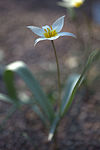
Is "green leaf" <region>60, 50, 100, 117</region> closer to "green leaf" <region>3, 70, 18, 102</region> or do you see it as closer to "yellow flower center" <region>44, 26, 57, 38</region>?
"yellow flower center" <region>44, 26, 57, 38</region>

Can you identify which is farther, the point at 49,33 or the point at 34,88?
the point at 34,88

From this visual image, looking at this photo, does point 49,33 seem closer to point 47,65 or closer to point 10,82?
point 10,82

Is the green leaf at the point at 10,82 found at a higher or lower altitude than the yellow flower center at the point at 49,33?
lower

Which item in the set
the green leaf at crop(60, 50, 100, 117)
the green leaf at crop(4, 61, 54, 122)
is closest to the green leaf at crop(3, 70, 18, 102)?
the green leaf at crop(4, 61, 54, 122)

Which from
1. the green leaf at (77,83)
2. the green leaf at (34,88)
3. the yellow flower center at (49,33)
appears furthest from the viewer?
the green leaf at (34,88)

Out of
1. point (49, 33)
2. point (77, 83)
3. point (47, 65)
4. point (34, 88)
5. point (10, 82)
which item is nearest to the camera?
point (77, 83)

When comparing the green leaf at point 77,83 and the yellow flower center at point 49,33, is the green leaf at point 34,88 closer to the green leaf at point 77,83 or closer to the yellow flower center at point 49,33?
the green leaf at point 77,83

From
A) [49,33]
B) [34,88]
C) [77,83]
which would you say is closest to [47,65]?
[34,88]

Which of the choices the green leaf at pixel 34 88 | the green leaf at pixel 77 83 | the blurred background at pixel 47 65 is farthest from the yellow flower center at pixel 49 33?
the blurred background at pixel 47 65
